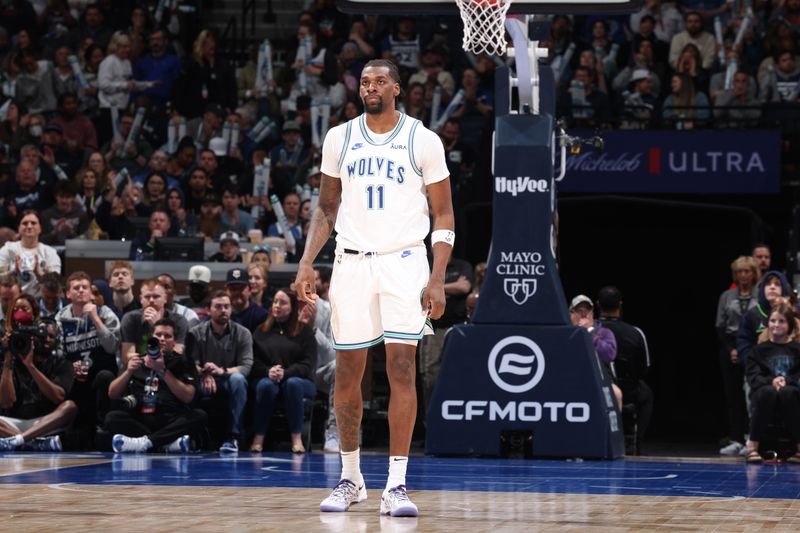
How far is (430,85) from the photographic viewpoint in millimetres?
18875

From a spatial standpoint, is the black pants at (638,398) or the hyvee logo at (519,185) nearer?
the hyvee logo at (519,185)

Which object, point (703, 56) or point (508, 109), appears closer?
point (508, 109)

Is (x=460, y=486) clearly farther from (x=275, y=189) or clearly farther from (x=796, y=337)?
(x=275, y=189)

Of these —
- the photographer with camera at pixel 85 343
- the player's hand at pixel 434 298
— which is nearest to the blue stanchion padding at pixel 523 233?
the photographer with camera at pixel 85 343

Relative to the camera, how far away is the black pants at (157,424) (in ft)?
40.2

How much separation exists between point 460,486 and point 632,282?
32.2 ft

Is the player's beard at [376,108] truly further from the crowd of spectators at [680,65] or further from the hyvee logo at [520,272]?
the crowd of spectators at [680,65]

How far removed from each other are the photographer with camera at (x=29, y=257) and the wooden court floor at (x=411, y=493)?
3.04m

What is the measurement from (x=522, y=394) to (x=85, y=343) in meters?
4.07

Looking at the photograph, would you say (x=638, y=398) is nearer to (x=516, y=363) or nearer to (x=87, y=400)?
(x=516, y=363)

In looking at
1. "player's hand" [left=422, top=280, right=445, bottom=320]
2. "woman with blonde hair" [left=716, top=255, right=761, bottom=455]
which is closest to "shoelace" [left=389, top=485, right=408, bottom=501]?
"player's hand" [left=422, top=280, right=445, bottom=320]

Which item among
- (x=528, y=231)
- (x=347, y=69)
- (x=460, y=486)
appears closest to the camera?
(x=460, y=486)

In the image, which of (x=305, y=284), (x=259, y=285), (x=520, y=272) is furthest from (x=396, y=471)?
(x=259, y=285)

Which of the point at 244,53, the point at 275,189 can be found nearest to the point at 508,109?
the point at 275,189
